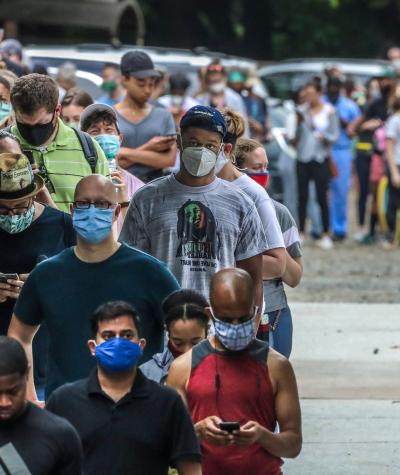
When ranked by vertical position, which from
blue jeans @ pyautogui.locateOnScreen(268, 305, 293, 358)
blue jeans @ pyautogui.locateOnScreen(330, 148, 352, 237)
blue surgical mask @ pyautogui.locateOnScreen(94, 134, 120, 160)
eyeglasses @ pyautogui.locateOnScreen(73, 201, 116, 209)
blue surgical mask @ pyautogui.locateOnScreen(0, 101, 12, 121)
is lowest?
blue jeans @ pyautogui.locateOnScreen(330, 148, 352, 237)

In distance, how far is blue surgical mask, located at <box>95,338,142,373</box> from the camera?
5.10m

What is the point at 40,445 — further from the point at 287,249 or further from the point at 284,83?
the point at 284,83

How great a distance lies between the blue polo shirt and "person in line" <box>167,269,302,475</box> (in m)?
13.4

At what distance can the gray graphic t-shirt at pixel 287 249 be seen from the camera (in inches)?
304

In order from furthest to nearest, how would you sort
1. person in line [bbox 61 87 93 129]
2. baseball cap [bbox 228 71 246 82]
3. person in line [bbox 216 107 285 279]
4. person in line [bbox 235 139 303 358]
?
baseball cap [bbox 228 71 246 82]
person in line [bbox 61 87 93 129]
person in line [bbox 235 139 303 358]
person in line [bbox 216 107 285 279]

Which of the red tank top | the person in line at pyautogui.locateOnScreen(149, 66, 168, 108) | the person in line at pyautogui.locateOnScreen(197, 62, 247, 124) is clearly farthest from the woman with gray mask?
the person in line at pyautogui.locateOnScreen(197, 62, 247, 124)

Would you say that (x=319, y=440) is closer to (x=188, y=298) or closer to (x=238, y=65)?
(x=188, y=298)

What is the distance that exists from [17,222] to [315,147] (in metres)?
11.8

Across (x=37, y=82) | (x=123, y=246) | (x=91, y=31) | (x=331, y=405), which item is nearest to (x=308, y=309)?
(x=331, y=405)

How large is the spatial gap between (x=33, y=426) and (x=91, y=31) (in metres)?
28.7

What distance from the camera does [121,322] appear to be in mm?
5270

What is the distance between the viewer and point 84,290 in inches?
229

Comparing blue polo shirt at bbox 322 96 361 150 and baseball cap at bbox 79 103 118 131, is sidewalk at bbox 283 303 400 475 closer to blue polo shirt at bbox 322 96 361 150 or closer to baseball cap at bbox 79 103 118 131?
baseball cap at bbox 79 103 118 131

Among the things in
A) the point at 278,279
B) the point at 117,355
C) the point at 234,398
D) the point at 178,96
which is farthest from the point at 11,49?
the point at 117,355
